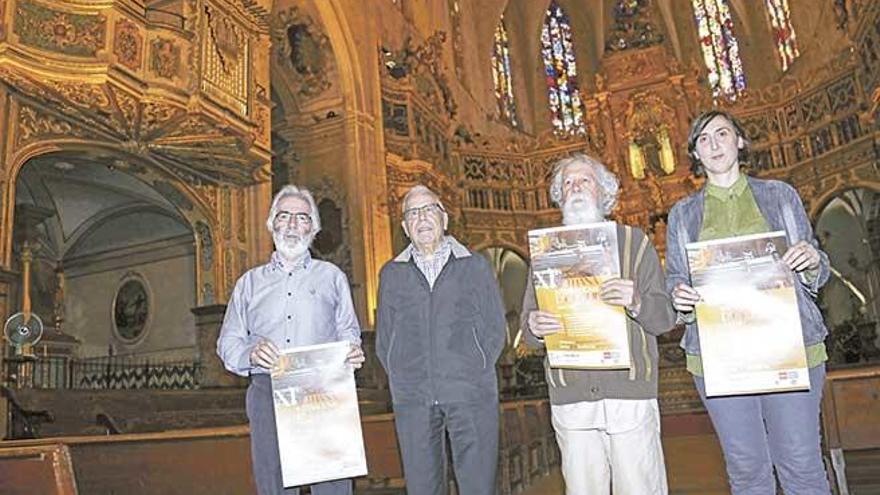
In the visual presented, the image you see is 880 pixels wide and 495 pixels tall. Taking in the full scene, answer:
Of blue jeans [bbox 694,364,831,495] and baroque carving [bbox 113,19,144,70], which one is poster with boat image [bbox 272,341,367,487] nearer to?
blue jeans [bbox 694,364,831,495]

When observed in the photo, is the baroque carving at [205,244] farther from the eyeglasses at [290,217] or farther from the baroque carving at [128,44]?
the eyeglasses at [290,217]

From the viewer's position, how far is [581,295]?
2600 millimetres

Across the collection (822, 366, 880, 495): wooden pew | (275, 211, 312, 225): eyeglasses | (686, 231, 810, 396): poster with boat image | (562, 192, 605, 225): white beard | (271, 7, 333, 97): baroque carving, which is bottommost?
(822, 366, 880, 495): wooden pew

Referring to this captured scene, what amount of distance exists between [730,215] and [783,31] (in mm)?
24497

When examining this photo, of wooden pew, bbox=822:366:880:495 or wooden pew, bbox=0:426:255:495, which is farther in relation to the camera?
wooden pew, bbox=822:366:880:495

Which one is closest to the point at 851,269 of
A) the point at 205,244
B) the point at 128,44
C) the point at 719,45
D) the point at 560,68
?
the point at 719,45

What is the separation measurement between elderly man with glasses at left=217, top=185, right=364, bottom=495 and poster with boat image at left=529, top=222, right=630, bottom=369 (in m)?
0.81

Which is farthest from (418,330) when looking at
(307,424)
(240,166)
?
(240,166)

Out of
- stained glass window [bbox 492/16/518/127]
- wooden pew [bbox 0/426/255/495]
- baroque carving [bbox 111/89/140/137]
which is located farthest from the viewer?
stained glass window [bbox 492/16/518/127]

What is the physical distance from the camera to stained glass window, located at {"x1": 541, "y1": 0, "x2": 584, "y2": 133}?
1107 inches

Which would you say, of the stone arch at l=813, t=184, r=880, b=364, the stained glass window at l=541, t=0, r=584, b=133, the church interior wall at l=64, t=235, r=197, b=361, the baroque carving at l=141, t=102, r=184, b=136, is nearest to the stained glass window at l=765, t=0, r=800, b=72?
the stone arch at l=813, t=184, r=880, b=364

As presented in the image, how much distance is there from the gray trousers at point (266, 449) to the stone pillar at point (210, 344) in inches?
355

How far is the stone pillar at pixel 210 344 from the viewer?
37.6ft

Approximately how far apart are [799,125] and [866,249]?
3.78 m
